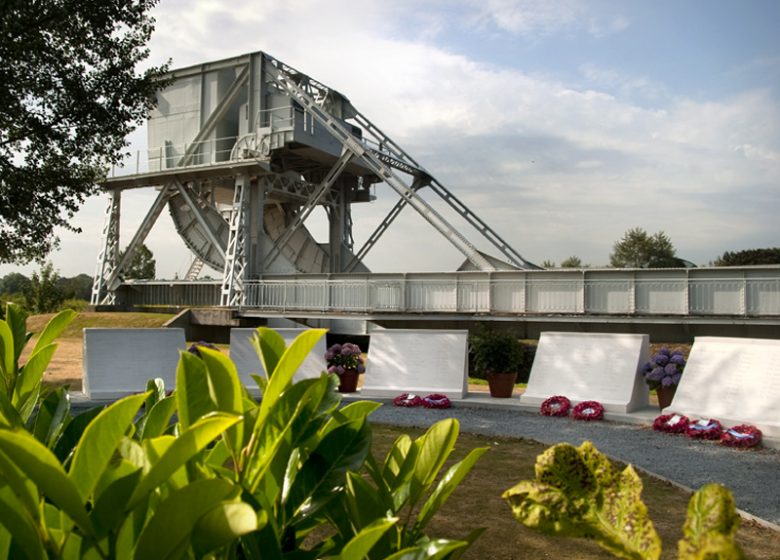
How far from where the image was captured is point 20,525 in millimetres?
1123

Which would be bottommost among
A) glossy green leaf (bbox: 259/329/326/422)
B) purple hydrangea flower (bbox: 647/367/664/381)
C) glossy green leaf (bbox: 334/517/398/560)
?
purple hydrangea flower (bbox: 647/367/664/381)

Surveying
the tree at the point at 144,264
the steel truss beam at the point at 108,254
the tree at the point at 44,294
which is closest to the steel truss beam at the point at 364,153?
the steel truss beam at the point at 108,254

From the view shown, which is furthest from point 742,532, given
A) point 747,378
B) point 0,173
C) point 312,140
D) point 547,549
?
point 312,140

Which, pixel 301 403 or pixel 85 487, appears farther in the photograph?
pixel 301 403

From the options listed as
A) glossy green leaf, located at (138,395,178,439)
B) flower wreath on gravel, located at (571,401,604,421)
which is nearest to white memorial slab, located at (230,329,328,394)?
flower wreath on gravel, located at (571,401,604,421)

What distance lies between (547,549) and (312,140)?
30.0 m

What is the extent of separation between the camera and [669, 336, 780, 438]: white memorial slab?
10.6 m

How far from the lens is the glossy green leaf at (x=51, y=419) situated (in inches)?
88.0

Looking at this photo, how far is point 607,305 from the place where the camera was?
22.3 m

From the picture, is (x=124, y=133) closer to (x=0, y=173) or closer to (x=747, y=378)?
(x=0, y=173)

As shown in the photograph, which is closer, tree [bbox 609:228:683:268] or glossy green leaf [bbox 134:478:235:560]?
glossy green leaf [bbox 134:478:235:560]

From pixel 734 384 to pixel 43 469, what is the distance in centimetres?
1196

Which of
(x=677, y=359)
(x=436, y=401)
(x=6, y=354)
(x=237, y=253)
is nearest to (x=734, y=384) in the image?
(x=677, y=359)

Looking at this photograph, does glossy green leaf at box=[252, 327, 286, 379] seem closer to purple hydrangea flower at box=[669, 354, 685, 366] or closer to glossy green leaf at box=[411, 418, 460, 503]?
glossy green leaf at box=[411, 418, 460, 503]
